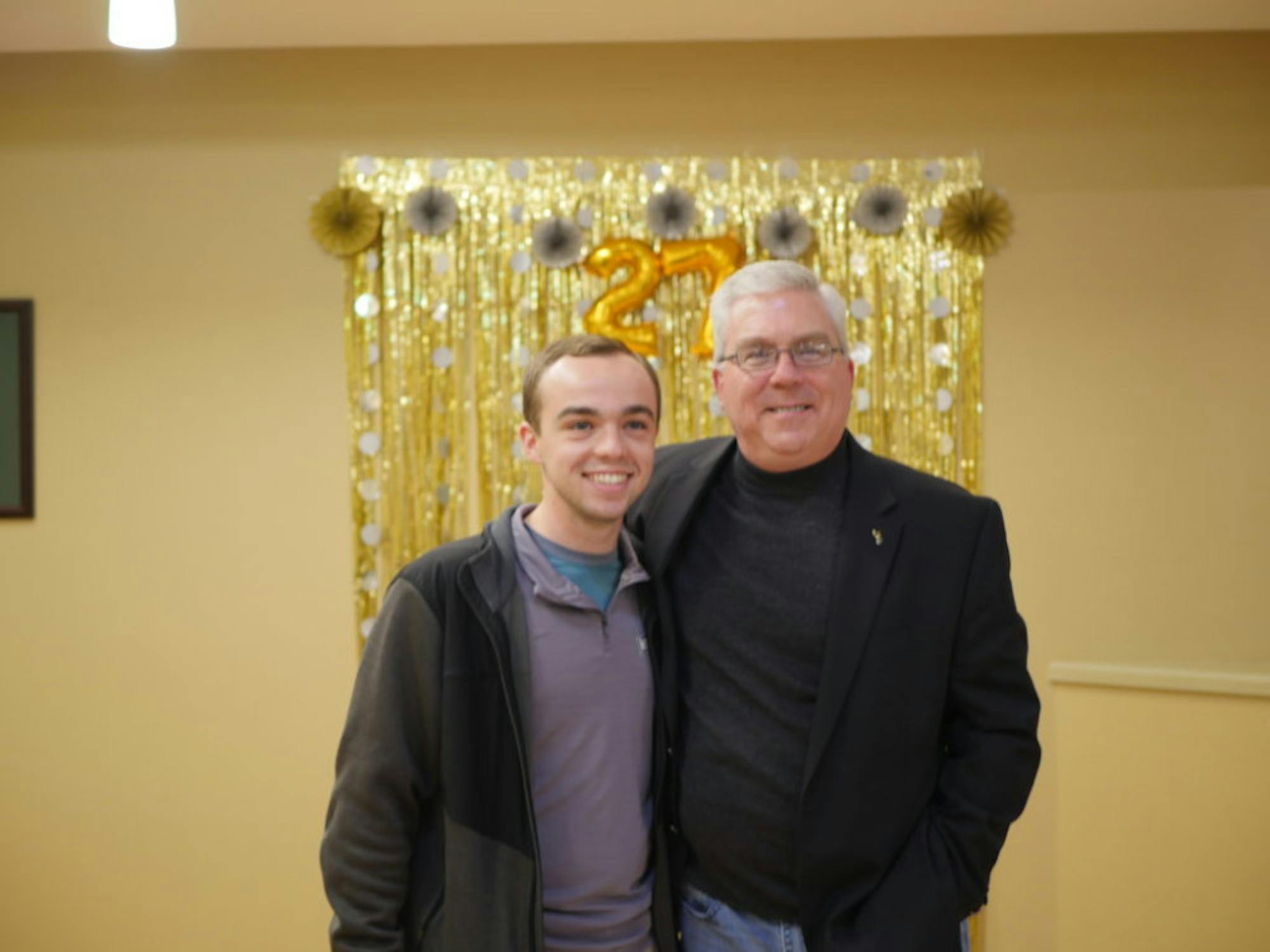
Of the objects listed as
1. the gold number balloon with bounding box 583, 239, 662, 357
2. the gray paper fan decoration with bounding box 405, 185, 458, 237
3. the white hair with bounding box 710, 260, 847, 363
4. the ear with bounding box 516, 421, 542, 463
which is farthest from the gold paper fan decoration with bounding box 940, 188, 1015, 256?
the ear with bounding box 516, 421, 542, 463

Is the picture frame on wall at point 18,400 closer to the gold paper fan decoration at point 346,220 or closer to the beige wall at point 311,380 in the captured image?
the beige wall at point 311,380

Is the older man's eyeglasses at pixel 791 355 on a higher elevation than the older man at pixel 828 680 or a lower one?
higher

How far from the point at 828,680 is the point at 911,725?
150 millimetres

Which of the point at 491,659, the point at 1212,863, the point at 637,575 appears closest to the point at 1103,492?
the point at 1212,863

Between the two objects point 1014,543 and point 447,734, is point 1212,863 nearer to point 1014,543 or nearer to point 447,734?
point 1014,543

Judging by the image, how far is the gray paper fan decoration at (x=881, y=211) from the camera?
3307 mm

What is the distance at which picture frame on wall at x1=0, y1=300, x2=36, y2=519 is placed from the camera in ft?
11.3

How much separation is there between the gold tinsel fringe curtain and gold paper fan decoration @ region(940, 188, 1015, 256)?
26mm

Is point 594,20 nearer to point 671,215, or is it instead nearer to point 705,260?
point 671,215

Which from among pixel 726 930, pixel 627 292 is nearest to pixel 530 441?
pixel 726 930

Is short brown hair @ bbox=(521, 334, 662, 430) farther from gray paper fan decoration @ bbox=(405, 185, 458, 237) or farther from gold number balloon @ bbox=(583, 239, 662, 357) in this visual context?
gray paper fan decoration @ bbox=(405, 185, 458, 237)

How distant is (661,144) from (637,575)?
189 cm

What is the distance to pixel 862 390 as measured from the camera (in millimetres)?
3324

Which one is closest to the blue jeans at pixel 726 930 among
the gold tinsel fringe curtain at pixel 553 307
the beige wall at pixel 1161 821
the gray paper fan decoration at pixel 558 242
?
the beige wall at pixel 1161 821
